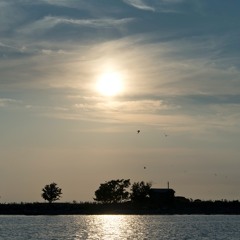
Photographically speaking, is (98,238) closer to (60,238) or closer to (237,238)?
(60,238)

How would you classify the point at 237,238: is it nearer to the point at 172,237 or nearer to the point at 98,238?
the point at 172,237

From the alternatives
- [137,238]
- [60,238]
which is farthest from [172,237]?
[60,238]

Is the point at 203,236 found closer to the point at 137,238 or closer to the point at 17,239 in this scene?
the point at 137,238

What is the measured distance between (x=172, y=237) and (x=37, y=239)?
2214 cm

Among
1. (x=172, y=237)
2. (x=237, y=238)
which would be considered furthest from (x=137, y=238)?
(x=237, y=238)

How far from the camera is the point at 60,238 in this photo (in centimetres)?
12094

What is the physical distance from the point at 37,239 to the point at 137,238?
16.9m

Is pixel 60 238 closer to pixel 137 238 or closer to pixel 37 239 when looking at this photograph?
pixel 37 239

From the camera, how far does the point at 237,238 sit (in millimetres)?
119000

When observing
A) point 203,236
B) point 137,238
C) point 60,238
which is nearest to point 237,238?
point 203,236

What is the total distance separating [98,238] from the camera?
123188mm

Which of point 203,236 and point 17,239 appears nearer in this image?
point 17,239

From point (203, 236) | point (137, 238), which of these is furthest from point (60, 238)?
point (203, 236)

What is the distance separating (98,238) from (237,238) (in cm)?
2287
